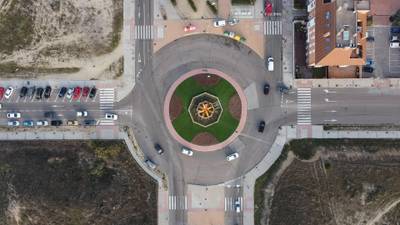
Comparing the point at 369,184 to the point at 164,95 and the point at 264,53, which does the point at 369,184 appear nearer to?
the point at 264,53

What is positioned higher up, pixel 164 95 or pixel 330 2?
pixel 330 2

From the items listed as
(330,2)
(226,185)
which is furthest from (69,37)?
(330,2)

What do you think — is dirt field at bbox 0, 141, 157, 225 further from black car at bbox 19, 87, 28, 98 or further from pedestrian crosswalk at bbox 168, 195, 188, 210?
black car at bbox 19, 87, 28, 98

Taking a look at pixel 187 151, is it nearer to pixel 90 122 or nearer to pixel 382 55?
pixel 90 122

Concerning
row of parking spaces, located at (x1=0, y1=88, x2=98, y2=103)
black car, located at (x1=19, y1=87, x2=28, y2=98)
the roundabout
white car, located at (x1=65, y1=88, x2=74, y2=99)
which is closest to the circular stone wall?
the roundabout

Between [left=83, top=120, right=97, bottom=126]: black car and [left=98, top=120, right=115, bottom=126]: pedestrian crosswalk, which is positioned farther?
[left=98, top=120, right=115, bottom=126]: pedestrian crosswalk

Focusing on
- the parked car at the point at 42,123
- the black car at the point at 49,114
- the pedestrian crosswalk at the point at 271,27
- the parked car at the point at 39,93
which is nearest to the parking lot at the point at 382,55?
the pedestrian crosswalk at the point at 271,27
